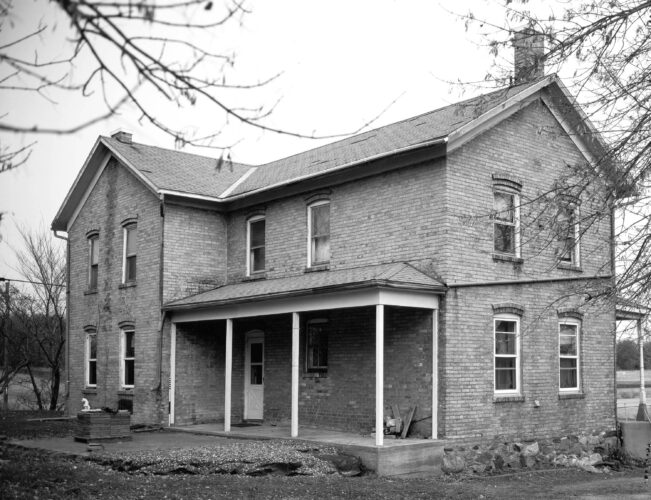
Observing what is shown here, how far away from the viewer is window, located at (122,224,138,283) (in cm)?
2305

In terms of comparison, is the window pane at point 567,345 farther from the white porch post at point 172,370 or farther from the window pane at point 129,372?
the window pane at point 129,372

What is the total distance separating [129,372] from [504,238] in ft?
36.6

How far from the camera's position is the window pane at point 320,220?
19.3 metres

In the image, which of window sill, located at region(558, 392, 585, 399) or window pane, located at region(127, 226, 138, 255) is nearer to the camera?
window sill, located at region(558, 392, 585, 399)

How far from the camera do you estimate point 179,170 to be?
23.5 meters

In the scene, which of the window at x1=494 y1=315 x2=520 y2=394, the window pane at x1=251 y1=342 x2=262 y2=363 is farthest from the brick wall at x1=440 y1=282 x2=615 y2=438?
the window pane at x1=251 y1=342 x2=262 y2=363

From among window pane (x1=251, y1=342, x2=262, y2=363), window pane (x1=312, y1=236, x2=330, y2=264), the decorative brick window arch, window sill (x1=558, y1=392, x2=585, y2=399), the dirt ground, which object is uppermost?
window pane (x1=312, y1=236, x2=330, y2=264)

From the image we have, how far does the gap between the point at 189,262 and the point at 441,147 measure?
331 inches

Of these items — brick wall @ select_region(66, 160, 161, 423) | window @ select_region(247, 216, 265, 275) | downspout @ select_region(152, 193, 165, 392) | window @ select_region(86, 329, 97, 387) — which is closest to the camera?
downspout @ select_region(152, 193, 165, 392)

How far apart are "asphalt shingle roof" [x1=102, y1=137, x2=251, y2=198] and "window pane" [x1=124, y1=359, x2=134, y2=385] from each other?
16.6ft

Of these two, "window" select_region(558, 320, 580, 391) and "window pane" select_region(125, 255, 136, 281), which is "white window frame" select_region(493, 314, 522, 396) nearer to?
"window" select_region(558, 320, 580, 391)

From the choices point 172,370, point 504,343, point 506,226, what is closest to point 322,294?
point 504,343

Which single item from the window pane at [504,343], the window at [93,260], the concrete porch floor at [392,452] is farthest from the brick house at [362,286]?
the concrete porch floor at [392,452]

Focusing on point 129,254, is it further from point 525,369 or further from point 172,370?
point 525,369
